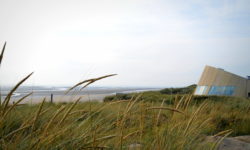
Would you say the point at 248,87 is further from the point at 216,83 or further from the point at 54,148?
the point at 54,148

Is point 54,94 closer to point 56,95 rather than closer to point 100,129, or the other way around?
point 56,95

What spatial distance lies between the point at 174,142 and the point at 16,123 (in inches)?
90.4

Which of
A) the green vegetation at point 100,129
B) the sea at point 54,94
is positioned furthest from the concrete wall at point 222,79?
the green vegetation at point 100,129

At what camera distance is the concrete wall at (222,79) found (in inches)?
1182

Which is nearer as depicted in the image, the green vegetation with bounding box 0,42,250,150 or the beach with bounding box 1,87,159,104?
the green vegetation with bounding box 0,42,250,150

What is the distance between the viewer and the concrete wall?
98.5 ft

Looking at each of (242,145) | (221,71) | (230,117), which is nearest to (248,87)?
(221,71)

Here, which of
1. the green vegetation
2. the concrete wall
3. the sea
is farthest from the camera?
the concrete wall

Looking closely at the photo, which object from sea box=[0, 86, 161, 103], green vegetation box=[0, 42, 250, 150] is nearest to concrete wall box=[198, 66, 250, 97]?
sea box=[0, 86, 161, 103]

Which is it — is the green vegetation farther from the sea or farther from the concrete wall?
the concrete wall

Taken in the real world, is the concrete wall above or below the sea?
above

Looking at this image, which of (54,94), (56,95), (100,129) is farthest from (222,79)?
(100,129)

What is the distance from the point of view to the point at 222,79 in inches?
1183

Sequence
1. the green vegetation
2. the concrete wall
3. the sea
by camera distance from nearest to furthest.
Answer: the green vegetation → the sea → the concrete wall
